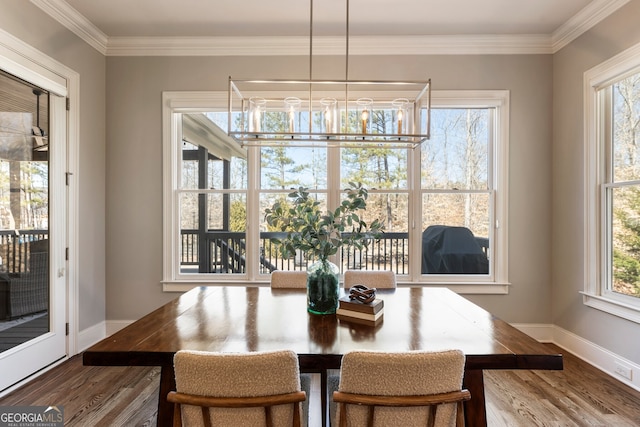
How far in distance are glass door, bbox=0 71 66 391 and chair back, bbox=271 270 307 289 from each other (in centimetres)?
185

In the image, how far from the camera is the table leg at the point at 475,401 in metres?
1.35

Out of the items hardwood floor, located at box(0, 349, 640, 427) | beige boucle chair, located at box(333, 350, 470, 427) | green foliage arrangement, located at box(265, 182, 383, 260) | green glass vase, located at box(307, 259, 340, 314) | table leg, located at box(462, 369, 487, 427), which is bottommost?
hardwood floor, located at box(0, 349, 640, 427)

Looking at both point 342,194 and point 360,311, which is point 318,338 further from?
point 342,194

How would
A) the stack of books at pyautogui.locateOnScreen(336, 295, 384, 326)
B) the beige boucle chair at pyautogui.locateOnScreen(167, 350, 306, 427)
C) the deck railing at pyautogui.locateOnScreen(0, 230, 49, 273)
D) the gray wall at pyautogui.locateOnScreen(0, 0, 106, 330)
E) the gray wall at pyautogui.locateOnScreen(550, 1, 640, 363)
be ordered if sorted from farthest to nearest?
the gray wall at pyautogui.locateOnScreen(0, 0, 106, 330) < the gray wall at pyautogui.locateOnScreen(550, 1, 640, 363) < the deck railing at pyautogui.locateOnScreen(0, 230, 49, 273) < the stack of books at pyautogui.locateOnScreen(336, 295, 384, 326) < the beige boucle chair at pyautogui.locateOnScreen(167, 350, 306, 427)

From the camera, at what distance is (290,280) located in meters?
2.49

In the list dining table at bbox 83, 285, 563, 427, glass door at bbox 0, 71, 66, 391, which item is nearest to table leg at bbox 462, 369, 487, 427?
dining table at bbox 83, 285, 563, 427

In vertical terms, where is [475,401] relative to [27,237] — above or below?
below

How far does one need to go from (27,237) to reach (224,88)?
205 centimetres

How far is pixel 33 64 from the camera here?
2551 mm

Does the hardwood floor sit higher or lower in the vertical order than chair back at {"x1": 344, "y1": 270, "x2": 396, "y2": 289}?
lower

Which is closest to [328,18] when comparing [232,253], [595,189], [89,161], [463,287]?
[232,253]

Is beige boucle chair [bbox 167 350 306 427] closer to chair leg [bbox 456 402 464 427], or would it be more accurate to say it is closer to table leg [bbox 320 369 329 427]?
chair leg [bbox 456 402 464 427]

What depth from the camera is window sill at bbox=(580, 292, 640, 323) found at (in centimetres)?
247

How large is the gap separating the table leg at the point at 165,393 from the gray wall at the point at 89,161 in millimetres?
2241
